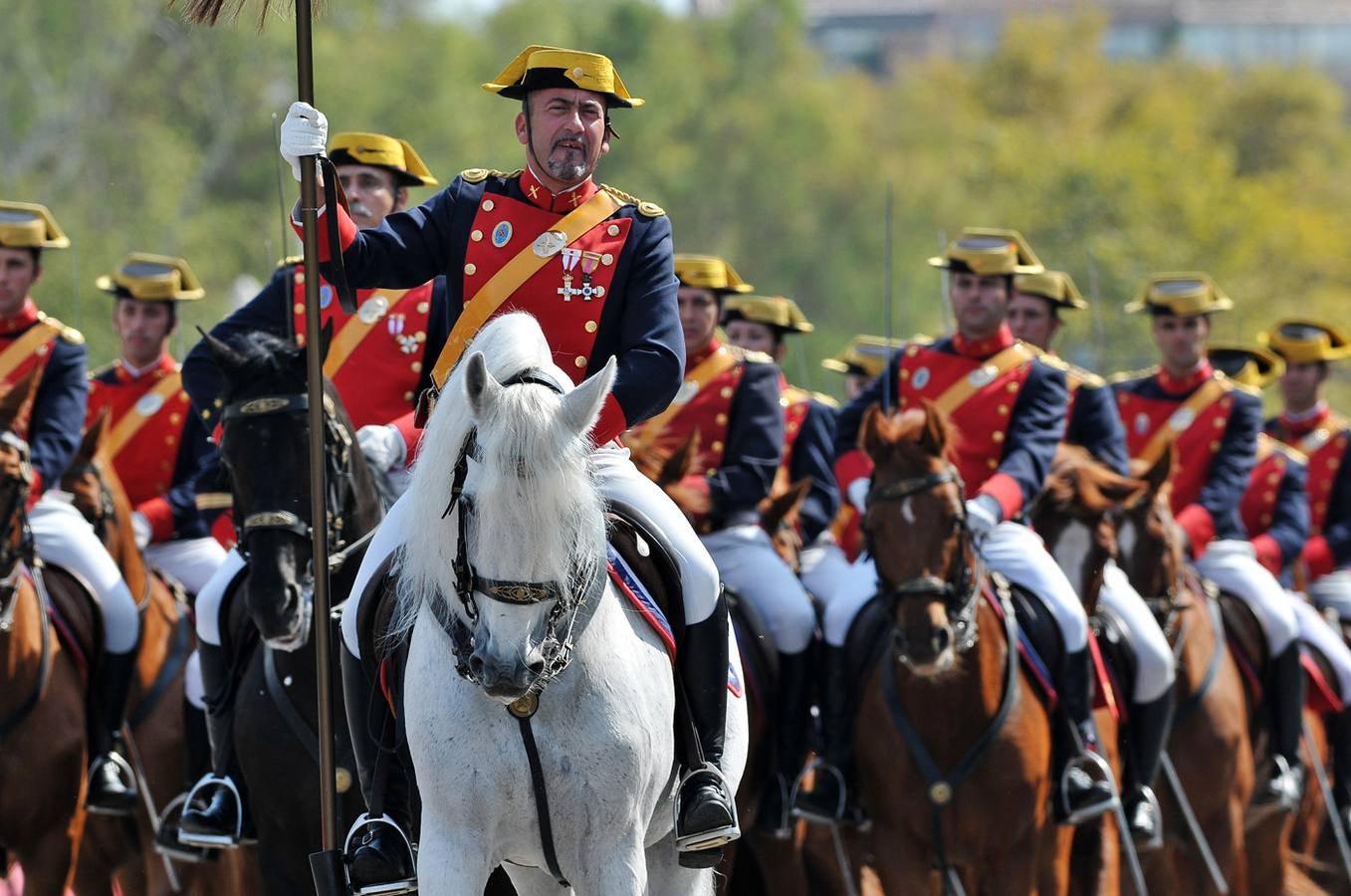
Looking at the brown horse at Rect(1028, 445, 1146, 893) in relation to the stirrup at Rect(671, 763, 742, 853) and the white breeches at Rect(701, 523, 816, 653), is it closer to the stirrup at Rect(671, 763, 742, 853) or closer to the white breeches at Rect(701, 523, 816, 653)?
the white breeches at Rect(701, 523, 816, 653)

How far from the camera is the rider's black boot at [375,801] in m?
7.01

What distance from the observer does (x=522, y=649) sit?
6094 mm

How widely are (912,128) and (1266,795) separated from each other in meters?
56.5

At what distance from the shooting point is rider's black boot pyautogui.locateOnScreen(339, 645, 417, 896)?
701cm

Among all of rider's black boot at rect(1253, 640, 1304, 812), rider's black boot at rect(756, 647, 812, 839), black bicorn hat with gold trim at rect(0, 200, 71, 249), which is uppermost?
black bicorn hat with gold trim at rect(0, 200, 71, 249)

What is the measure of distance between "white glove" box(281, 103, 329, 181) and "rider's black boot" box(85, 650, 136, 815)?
4.46m

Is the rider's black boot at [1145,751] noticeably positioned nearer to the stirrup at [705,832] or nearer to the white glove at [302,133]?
the stirrup at [705,832]

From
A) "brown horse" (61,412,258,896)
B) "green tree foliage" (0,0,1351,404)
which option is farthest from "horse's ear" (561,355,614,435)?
"green tree foliage" (0,0,1351,404)

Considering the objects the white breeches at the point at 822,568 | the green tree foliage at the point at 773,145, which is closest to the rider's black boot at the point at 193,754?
the white breeches at the point at 822,568

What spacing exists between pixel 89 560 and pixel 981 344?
444cm

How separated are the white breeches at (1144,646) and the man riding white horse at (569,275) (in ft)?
16.4

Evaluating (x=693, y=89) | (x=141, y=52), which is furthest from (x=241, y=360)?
(x=693, y=89)

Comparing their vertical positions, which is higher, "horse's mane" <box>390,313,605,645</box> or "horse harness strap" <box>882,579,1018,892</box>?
"horse's mane" <box>390,313,605,645</box>

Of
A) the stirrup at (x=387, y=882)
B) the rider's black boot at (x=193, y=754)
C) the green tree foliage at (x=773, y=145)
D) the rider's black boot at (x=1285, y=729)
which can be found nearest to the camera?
the stirrup at (x=387, y=882)
